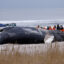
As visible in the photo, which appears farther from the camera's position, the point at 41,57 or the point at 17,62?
the point at 41,57

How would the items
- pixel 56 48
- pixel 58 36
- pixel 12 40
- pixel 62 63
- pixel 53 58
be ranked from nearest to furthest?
1. pixel 62 63
2. pixel 53 58
3. pixel 56 48
4. pixel 12 40
5. pixel 58 36

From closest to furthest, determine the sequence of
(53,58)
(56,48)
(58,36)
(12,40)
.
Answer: (53,58), (56,48), (12,40), (58,36)

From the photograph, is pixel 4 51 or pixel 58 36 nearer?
pixel 4 51

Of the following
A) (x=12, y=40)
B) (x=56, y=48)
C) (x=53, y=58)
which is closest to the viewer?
(x=53, y=58)

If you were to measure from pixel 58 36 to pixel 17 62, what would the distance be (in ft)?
14.9

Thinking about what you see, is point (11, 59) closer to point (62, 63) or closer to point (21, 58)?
point (21, 58)

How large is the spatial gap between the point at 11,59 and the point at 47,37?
3.63 metres

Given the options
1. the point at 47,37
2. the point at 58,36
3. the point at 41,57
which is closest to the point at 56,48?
the point at 41,57

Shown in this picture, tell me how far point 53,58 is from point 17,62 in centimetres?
53

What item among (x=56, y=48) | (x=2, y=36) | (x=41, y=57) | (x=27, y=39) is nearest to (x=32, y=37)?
(x=27, y=39)

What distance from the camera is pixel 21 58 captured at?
376 centimetres

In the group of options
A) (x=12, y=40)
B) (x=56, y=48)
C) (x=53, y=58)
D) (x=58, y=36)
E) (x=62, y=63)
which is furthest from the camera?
(x=58, y=36)

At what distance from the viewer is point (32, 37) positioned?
733 centimetres

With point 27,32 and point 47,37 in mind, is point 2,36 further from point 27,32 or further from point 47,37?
point 47,37
